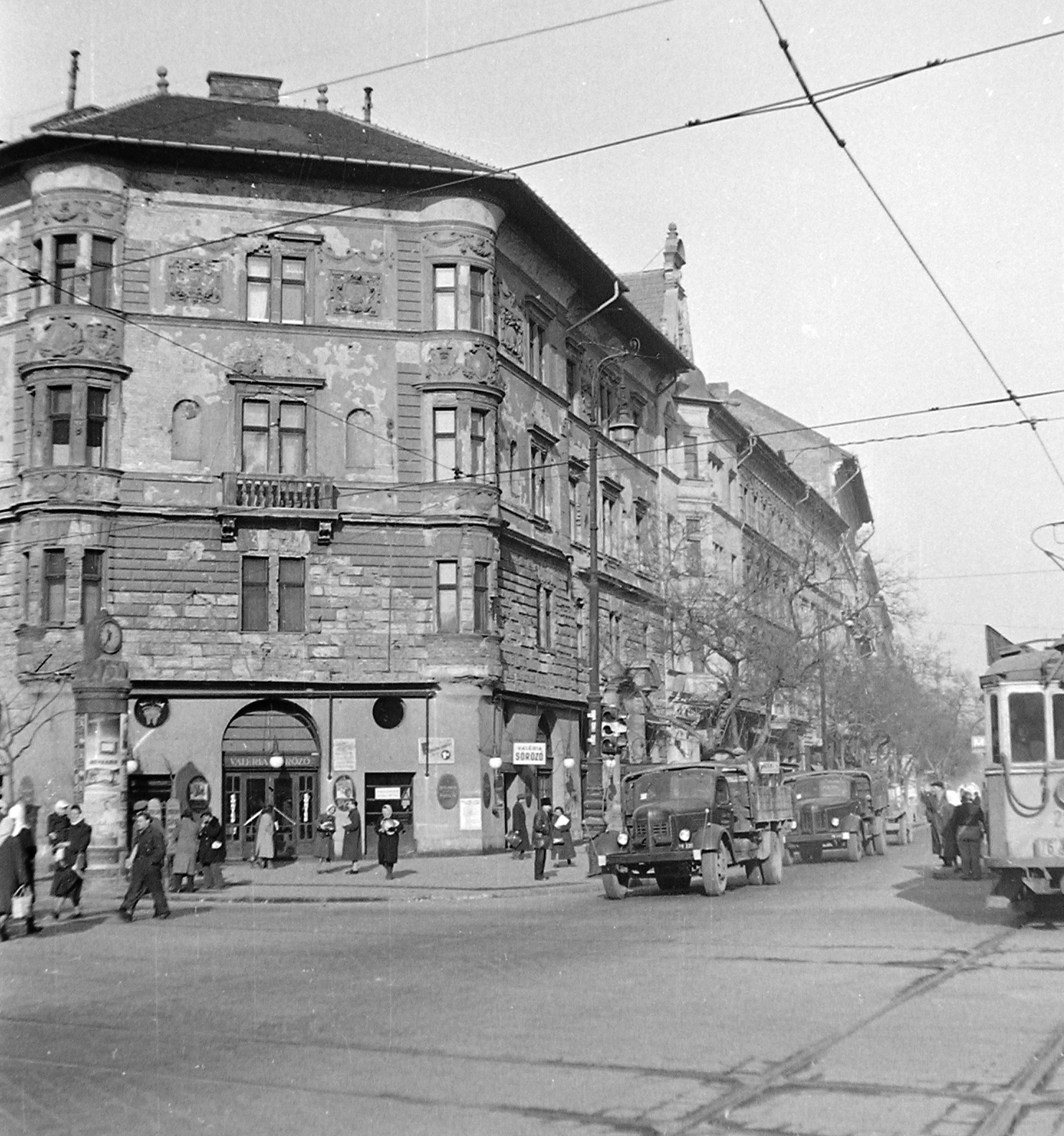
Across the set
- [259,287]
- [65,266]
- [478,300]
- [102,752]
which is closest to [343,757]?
[102,752]

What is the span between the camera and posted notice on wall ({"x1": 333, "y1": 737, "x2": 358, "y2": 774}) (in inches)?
1436

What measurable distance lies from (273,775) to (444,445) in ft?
29.7

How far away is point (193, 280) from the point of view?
1448 inches

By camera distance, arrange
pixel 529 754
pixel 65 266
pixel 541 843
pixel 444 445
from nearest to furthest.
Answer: pixel 541 843 → pixel 65 266 → pixel 529 754 → pixel 444 445

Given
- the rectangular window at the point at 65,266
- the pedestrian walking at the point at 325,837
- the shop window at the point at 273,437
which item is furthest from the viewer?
the shop window at the point at 273,437

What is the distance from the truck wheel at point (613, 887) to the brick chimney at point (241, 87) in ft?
83.4

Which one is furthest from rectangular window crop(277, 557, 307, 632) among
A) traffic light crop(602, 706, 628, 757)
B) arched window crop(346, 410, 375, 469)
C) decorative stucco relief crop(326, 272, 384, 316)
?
traffic light crop(602, 706, 628, 757)

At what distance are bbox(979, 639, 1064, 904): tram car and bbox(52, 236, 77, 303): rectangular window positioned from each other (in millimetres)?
24930

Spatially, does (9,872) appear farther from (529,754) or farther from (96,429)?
(529,754)

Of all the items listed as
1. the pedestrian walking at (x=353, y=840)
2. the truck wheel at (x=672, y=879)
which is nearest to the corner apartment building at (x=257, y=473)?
the pedestrian walking at (x=353, y=840)

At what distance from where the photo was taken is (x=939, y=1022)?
10.8m

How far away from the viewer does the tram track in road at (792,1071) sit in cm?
780

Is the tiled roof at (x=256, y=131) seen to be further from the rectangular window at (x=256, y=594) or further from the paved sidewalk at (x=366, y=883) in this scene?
the paved sidewalk at (x=366, y=883)

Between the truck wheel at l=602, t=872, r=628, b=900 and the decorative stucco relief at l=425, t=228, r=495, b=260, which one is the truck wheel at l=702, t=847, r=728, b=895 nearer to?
the truck wheel at l=602, t=872, r=628, b=900
